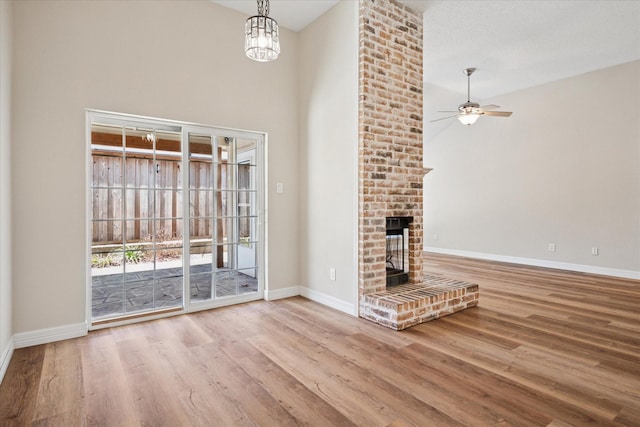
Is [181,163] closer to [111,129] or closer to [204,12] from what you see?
[111,129]

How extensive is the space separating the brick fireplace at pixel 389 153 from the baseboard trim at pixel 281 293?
1.13 m

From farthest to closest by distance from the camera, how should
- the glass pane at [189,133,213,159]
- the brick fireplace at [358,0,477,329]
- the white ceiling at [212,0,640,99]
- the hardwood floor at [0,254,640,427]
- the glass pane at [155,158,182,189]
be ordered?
the white ceiling at [212,0,640,99] → the glass pane at [189,133,213,159] → the glass pane at [155,158,182,189] → the brick fireplace at [358,0,477,329] → the hardwood floor at [0,254,640,427]

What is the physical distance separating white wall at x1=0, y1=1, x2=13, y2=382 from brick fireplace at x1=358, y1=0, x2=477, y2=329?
9.48 ft

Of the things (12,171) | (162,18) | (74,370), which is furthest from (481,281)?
(12,171)

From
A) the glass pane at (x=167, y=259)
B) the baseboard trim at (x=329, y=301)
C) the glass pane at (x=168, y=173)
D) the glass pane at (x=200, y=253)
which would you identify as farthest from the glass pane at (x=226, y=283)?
the glass pane at (x=168, y=173)

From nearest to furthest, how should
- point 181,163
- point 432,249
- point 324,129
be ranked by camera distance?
point 181,163, point 324,129, point 432,249

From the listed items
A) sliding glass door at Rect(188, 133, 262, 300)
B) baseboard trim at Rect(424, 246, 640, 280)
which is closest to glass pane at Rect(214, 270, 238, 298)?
sliding glass door at Rect(188, 133, 262, 300)

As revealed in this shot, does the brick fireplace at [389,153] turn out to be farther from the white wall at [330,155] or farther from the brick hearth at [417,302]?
the white wall at [330,155]

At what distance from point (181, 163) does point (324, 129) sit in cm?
165

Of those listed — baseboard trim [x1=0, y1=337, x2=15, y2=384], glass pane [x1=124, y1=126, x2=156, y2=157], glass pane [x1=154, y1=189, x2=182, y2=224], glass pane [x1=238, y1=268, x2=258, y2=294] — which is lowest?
baseboard trim [x1=0, y1=337, x2=15, y2=384]

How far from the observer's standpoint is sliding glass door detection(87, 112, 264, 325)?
A: 10.8ft

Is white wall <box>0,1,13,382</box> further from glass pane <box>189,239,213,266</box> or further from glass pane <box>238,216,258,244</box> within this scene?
glass pane <box>238,216,258,244</box>

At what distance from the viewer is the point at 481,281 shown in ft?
16.8

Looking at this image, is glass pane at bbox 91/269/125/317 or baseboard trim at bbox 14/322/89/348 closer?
baseboard trim at bbox 14/322/89/348
